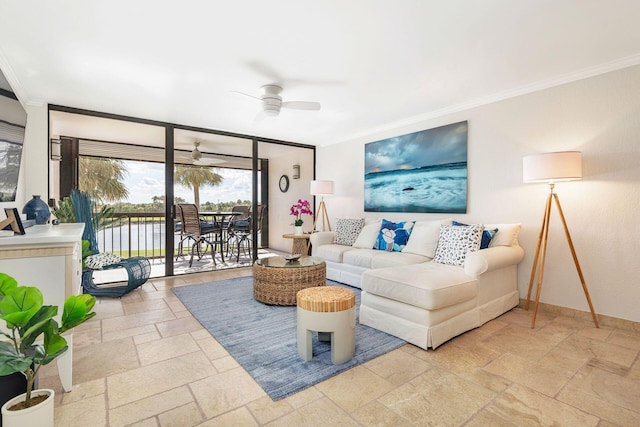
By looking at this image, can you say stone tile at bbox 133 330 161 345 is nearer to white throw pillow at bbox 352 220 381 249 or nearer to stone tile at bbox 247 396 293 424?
stone tile at bbox 247 396 293 424

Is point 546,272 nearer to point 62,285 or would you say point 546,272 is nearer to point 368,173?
point 368,173

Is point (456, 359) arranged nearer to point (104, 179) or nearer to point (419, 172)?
point (419, 172)

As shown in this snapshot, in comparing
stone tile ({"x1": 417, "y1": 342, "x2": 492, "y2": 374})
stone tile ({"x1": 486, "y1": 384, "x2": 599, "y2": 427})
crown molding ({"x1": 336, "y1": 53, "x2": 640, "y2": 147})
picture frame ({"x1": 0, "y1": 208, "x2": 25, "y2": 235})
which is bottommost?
stone tile ({"x1": 486, "y1": 384, "x2": 599, "y2": 427})

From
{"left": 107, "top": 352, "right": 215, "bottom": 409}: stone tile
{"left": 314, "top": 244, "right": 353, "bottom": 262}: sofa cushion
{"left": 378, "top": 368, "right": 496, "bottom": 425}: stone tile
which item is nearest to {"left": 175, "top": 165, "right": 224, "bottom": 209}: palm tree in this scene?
{"left": 314, "top": 244, "right": 353, "bottom": 262}: sofa cushion

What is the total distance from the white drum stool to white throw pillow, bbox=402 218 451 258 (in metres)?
1.77

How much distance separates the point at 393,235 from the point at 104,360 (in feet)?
10.7

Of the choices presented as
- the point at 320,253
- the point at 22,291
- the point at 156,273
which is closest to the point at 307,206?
the point at 320,253

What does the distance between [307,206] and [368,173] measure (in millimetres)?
1255

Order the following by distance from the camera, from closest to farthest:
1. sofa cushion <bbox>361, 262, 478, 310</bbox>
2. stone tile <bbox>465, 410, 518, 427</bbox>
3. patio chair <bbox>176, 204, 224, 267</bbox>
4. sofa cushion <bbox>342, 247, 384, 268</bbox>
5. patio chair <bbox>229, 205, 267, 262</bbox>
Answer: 1. stone tile <bbox>465, 410, 518, 427</bbox>
2. sofa cushion <bbox>361, 262, 478, 310</bbox>
3. sofa cushion <bbox>342, 247, 384, 268</bbox>
4. patio chair <bbox>176, 204, 224, 267</bbox>
5. patio chair <bbox>229, 205, 267, 262</bbox>

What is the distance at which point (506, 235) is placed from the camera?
3.16 meters

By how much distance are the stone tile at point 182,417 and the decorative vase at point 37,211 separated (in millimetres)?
2199

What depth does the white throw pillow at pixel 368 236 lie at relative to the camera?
4.32 metres

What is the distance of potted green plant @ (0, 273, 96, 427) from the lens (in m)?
1.18

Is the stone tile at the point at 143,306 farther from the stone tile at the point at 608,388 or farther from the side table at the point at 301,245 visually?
the stone tile at the point at 608,388
